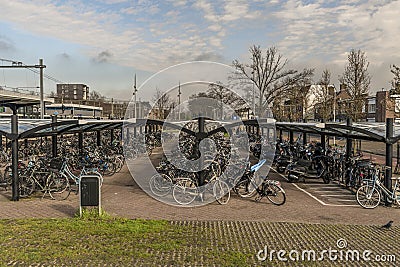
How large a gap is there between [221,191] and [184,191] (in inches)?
36.7

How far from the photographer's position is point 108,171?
13398 millimetres

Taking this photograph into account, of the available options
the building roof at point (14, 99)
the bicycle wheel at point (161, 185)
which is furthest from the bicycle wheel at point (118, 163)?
the building roof at point (14, 99)

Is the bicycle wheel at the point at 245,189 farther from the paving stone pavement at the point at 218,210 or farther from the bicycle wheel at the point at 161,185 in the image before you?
the bicycle wheel at the point at 161,185

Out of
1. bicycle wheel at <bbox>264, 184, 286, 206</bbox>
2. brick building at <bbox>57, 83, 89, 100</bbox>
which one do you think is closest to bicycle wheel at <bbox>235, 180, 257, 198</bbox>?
bicycle wheel at <bbox>264, 184, 286, 206</bbox>

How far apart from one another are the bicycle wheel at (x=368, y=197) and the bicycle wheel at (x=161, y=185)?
4.52 metres

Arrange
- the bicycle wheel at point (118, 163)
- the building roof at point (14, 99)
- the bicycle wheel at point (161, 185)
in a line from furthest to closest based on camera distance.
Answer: the building roof at point (14, 99) < the bicycle wheel at point (118, 163) < the bicycle wheel at point (161, 185)

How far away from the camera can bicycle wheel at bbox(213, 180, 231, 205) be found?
29.8ft

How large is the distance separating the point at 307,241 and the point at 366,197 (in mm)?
3147

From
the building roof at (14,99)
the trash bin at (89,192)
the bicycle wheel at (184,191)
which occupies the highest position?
the building roof at (14,99)

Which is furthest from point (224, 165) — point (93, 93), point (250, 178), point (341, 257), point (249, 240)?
point (93, 93)

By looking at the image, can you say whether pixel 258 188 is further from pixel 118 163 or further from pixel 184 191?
pixel 118 163

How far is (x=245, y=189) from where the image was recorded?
9562mm

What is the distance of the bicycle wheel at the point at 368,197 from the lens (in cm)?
865

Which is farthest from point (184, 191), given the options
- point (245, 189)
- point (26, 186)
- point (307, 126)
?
point (307, 126)
